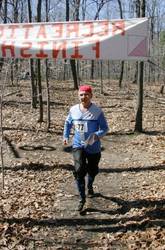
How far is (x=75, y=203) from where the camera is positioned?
8.00m

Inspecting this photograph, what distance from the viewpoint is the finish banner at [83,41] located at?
7.25m

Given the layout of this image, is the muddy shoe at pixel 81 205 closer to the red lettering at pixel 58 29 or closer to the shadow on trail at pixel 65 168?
the red lettering at pixel 58 29

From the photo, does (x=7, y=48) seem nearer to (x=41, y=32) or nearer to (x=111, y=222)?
(x=41, y=32)

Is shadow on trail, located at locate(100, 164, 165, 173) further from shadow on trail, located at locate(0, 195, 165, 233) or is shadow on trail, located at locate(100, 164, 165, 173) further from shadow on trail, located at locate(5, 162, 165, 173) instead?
shadow on trail, located at locate(0, 195, 165, 233)

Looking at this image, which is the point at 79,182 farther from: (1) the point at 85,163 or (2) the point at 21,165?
(2) the point at 21,165

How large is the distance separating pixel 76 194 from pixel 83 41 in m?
2.91

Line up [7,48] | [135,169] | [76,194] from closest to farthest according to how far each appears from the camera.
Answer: [7,48]
[76,194]
[135,169]

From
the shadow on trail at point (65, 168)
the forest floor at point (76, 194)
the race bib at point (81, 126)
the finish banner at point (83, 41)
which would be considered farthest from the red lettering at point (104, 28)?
the shadow on trail at point (65, 168)

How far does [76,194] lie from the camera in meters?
8.55

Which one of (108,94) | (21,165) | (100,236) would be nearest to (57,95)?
(108,94)

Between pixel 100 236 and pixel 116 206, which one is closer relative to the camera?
pixel 100 236

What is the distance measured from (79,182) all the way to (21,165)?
3.58m

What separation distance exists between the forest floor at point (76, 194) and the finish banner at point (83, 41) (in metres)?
2.53

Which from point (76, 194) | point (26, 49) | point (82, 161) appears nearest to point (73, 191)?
point (76, 194)
